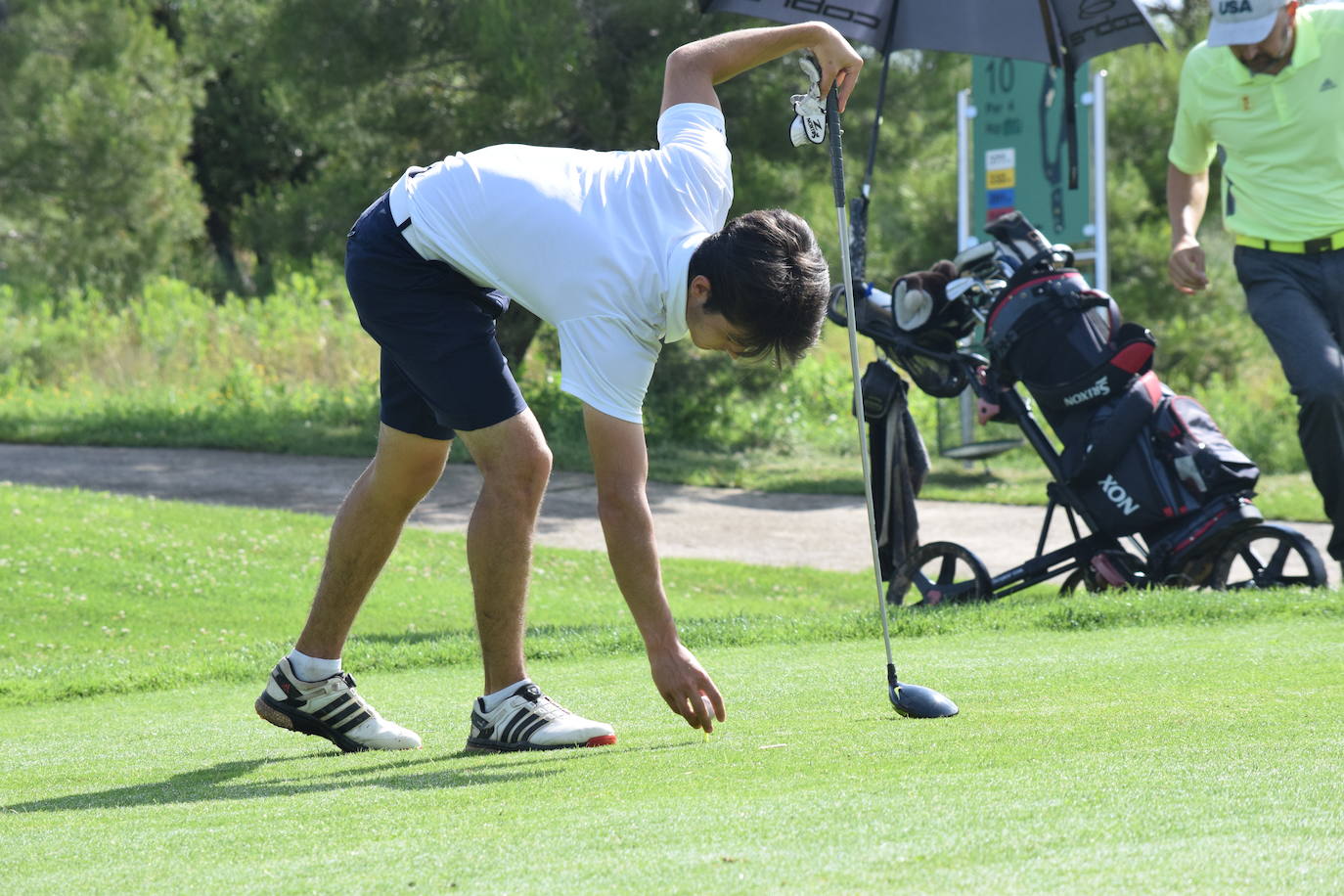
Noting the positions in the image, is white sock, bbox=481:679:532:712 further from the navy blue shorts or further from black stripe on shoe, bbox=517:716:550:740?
the navy blue shorts

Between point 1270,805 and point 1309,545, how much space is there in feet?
14.2

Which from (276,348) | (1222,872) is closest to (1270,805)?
(1222,872)

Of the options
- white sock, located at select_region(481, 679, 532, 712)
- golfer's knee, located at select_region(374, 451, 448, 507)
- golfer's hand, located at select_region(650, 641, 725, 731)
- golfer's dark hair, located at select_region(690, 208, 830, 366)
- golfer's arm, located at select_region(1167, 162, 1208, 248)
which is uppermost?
golfer's arm, located at select_region(1167, 162, 1208, 248)

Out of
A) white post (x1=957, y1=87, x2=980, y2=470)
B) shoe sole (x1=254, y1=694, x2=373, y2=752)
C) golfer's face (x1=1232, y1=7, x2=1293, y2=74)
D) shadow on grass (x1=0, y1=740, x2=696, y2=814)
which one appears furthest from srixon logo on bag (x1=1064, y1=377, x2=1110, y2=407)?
white post (x1=957, y1=87, x2=980, y2=470)

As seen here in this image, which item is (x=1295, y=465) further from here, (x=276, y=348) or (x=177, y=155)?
(x=177, y=155)

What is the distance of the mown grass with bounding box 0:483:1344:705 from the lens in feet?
20.6

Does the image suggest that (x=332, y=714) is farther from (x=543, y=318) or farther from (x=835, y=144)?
(x=835, y=144)

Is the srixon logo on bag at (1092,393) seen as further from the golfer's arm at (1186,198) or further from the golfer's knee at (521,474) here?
the golfer's knee at (521,474)

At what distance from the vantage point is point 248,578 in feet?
28.8

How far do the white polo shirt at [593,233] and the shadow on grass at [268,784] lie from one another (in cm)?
80

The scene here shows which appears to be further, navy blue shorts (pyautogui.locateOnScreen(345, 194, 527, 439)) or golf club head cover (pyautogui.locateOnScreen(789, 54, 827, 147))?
golf club head cover (pyautogui.locateOnScreen(789, 54, 827, 147))

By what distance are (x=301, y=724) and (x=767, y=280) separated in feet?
5.56

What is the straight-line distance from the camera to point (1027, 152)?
14047 millimetres

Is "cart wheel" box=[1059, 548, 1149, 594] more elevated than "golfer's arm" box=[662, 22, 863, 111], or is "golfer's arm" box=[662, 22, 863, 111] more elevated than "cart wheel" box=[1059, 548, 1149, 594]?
"golfer's arm" box=[662, 22, 863, 111]
